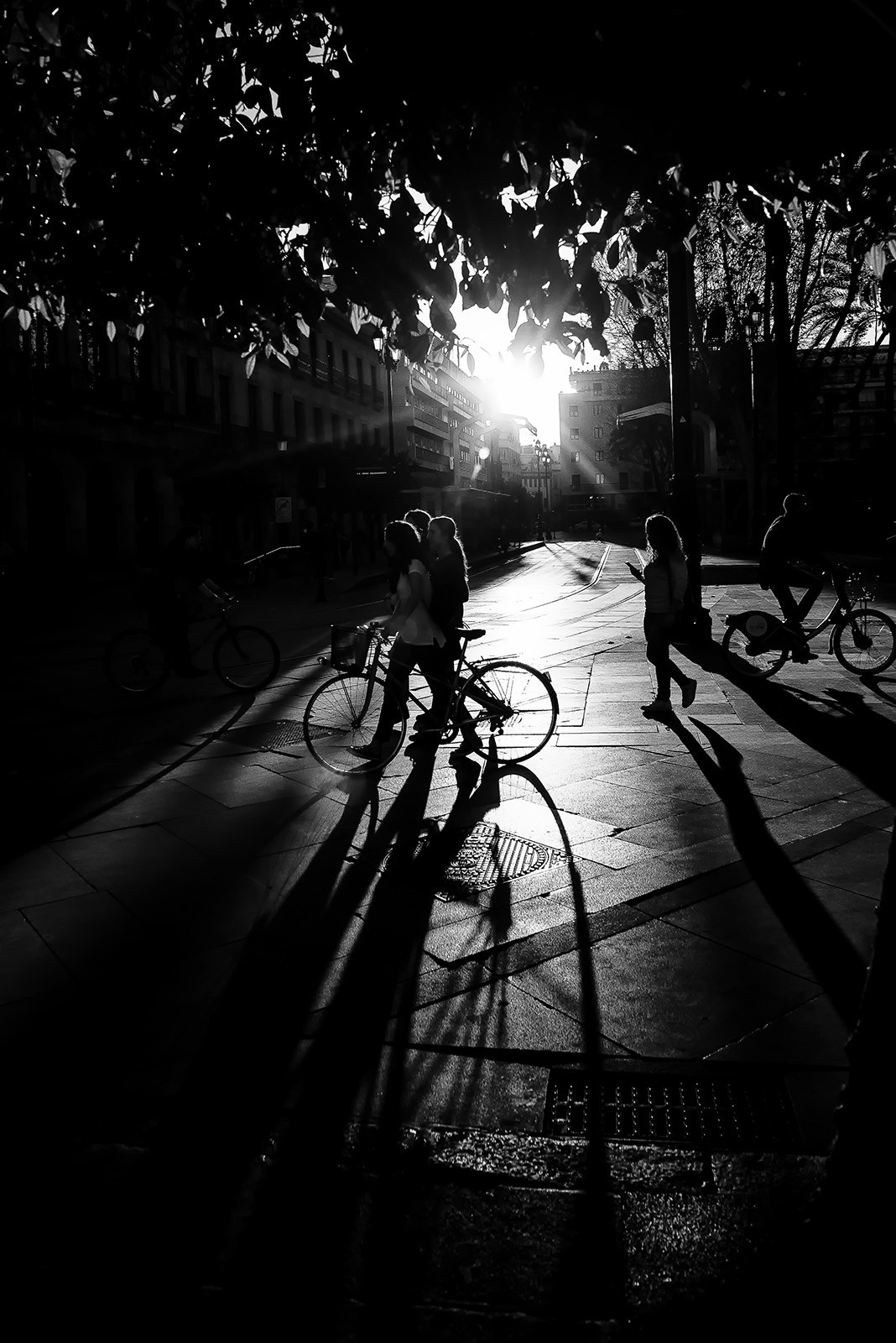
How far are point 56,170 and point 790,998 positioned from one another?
529cm

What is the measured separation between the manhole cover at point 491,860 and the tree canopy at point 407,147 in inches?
93.0

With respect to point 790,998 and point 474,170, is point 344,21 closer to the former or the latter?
point 474,170

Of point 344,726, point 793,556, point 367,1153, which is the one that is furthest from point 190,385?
point 367,1153

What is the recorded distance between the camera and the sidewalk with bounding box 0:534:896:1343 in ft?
6.98

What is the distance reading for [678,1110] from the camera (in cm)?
271

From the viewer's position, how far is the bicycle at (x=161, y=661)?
996 cm

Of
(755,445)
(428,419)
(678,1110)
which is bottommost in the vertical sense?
(678,1110)

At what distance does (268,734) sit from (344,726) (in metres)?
1.46

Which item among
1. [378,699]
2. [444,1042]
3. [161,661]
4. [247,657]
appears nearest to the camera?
[444,1042]

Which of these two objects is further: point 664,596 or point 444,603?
point 664,596

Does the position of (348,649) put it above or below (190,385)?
below

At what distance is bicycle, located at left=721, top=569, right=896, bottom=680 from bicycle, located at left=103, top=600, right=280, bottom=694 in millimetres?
4506

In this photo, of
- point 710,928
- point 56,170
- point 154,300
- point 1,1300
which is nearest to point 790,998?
point 710,928

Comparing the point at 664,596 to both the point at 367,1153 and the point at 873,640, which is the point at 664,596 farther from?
the point at 367,1153
